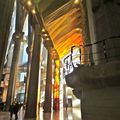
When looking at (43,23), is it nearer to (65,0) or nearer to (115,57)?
(65,0)

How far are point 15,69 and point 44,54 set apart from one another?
12752 millimetres

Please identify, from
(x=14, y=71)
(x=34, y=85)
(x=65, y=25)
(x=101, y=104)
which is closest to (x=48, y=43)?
(x=65, y=25)

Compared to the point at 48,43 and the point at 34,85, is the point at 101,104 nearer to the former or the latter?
the point at 34,85

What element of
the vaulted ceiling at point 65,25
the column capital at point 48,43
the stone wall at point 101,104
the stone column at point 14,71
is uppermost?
the vaulted ceiling at point 65,25

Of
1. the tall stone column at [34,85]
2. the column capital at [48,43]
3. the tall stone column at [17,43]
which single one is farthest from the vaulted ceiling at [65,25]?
the tall stone column at [34,85]

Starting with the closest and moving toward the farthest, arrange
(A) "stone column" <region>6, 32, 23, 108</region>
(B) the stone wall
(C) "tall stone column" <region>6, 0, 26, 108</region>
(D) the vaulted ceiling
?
(B) the stone wall → (D) the vaulted ceiling → (A) "stone column" <region>6, 32, 23, 108</region> → (C) "tall stone column" <region>6, 0, 26, 108</region>

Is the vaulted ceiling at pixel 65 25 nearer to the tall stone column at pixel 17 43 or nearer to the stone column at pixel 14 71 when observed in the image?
the tall stone column at pixel 17 43

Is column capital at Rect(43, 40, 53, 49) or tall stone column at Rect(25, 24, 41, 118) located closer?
tall stone column at Rect(25, 24, 41, 118)

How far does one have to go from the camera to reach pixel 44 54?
32844 millimetres

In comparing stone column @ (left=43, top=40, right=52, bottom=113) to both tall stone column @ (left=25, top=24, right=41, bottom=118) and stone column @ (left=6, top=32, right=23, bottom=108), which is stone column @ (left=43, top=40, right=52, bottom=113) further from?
tall stone column @ (left=25, top=24, right=41, bottom=118)

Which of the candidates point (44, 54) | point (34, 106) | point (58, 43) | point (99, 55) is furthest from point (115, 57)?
→ point (44, 54)

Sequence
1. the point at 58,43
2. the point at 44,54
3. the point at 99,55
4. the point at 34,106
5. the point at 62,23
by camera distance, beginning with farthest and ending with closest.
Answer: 1. the point at 44,54
2. the point at 58,43
3. the point at 62,23
4. the point at 34,106
5. the point at 99,55

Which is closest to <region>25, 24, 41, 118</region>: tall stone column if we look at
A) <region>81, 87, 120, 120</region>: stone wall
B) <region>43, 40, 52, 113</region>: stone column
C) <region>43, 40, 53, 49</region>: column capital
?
<region>43, 40, 52, 113</region>: stone column

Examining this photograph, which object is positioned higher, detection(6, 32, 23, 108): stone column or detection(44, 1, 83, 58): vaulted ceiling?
detection(44, 1, 83, 58): vaulted ceiling
